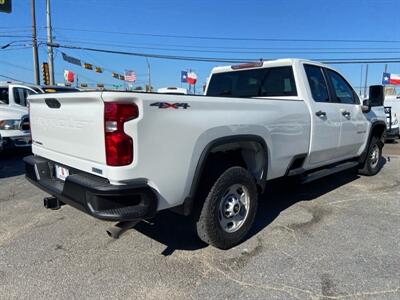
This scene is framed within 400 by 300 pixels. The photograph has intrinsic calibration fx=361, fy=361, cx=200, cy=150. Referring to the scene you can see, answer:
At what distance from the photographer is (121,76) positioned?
40.0m

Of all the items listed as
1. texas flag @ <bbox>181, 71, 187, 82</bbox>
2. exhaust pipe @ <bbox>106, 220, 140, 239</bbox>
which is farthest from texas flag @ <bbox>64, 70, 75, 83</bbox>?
exhaust pipe @ <bbox>106, 220, 140, 239</bbox>

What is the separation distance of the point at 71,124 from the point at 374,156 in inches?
239

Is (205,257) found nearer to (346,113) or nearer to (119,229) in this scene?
(119,229)

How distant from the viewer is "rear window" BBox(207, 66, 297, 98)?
4.89 meters

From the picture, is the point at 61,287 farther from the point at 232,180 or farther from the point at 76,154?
the point at 232,180

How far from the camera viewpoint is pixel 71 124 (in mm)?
3188

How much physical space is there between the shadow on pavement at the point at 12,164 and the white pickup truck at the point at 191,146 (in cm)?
405

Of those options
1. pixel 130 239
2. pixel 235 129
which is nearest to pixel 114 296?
pixel 130 239

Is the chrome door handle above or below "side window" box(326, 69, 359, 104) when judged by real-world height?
below

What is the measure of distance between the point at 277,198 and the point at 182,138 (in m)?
2.99

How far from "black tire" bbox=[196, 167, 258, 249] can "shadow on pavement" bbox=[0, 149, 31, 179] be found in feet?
17.7

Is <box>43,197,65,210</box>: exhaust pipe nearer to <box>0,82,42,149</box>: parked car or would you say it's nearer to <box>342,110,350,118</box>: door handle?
<box>342,110,350,118</box>: door handle

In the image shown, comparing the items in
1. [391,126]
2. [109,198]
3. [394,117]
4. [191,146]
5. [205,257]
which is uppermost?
[191,146]

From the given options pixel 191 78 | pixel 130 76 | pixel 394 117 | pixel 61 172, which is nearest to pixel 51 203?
pixel 61 172
